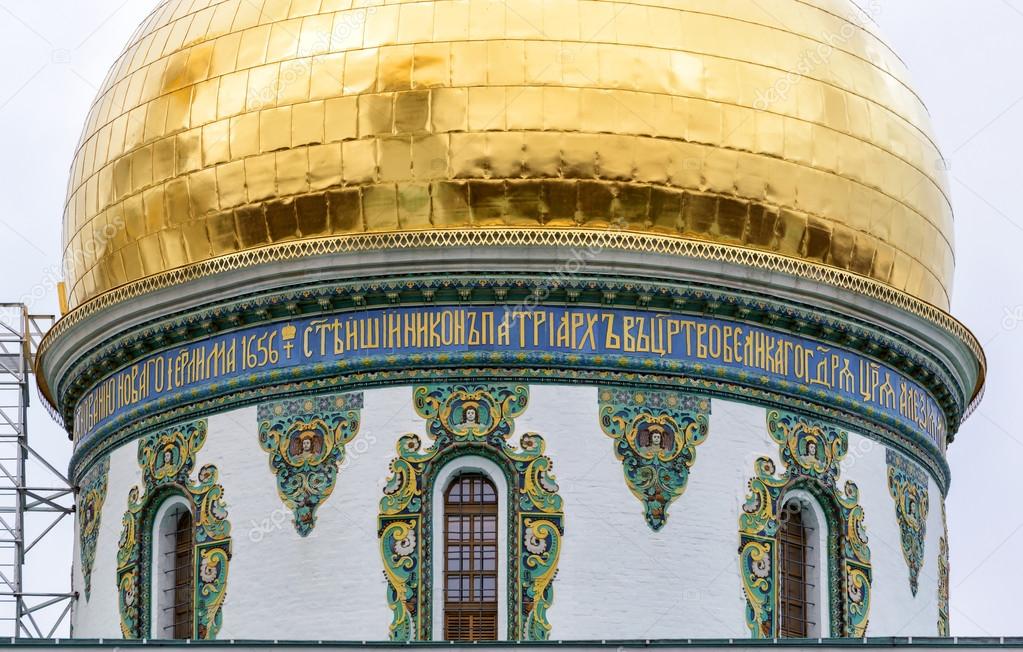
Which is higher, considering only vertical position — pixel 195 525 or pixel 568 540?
pixel 195 525

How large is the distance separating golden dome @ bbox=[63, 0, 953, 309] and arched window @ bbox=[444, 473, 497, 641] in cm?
216

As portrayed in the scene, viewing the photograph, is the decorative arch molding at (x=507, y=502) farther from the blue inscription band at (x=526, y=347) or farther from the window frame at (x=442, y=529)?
the blue inscription band at (x=526, y=347)

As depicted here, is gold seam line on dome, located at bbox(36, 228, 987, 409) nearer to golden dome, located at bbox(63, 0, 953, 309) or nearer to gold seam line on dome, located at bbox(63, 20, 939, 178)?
golden dome, located at bbox(63, 0, 953, 309)

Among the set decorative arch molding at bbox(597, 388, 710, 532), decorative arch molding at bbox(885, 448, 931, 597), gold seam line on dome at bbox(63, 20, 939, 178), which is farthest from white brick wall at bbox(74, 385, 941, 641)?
gold seam line on dome at bbox(63, 20, 939, 178)

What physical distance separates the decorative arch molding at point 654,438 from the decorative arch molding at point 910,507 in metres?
2.14

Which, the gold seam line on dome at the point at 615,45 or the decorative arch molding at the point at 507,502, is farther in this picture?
the gold seam line on dome at the point at 615,45

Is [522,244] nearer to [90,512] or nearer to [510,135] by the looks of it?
[510,135]

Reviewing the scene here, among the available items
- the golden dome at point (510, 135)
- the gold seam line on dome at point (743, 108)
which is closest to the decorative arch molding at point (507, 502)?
the golden dome at point (510, 135)

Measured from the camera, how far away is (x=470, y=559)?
28484mm

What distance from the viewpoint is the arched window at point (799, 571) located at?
1148 inches

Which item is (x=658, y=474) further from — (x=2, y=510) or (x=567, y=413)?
(x=2, y=510)

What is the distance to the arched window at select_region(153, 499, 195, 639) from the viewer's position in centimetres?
2941

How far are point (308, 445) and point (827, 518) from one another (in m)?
4.54

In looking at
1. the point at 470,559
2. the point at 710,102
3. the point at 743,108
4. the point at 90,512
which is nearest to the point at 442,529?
the point at 470,559
